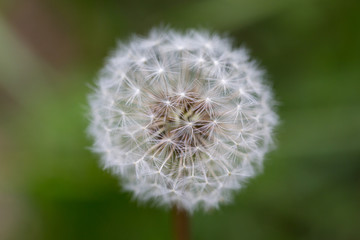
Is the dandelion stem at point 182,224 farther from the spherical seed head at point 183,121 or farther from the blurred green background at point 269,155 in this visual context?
the blurred green background at point 269,155

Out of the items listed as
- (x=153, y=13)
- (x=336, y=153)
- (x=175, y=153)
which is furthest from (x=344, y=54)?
(x=175, y=153)

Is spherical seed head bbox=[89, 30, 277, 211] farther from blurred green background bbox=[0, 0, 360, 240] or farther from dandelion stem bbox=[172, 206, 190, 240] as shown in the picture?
blurred green background bbox=[0, 0, 360, 240]

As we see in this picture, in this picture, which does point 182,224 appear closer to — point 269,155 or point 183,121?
point 183,121

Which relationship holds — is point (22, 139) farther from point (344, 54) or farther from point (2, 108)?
point (344, 54)

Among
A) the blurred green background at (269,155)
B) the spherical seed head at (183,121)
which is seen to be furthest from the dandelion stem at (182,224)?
the blurred green background at (269,155)

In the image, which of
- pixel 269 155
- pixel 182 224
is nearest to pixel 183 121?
pixel 182 224

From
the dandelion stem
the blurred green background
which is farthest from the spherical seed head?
the blurred green background
